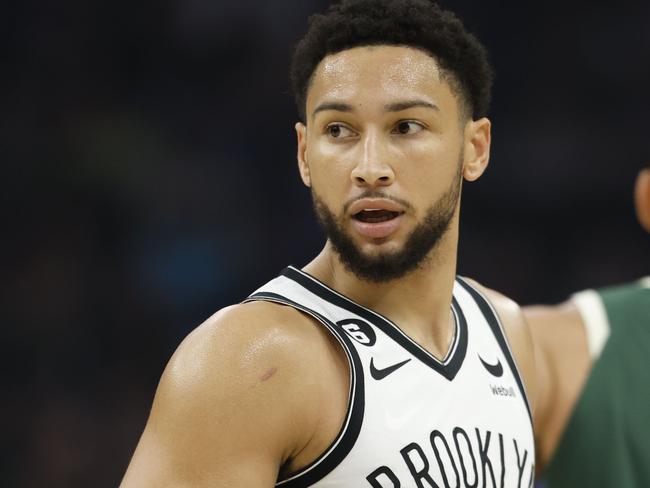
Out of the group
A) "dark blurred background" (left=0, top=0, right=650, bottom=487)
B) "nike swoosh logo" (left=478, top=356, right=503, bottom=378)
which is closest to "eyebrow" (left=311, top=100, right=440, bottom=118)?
"nike swoosh logo" (left=478, top=356, right=503, bottom=378)

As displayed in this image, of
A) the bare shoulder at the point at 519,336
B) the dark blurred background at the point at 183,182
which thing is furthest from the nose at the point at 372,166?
the dark blurred background at the point at 183,182

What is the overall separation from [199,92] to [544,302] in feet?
9.31

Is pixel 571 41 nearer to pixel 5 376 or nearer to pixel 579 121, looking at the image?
pixel 579 121

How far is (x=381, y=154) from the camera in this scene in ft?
8.31

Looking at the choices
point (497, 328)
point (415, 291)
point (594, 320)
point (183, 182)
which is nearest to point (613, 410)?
point (594, 320)

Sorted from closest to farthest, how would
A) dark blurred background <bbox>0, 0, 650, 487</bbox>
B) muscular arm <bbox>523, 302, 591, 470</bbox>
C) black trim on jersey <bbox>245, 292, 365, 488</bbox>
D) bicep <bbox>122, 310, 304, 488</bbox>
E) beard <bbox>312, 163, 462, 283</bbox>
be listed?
bicep <bbox>122, 310, 304, 488</bbox>
black trim on jersey <bbox>245, 292, 365, 488</bbox>
beard <bbox>312, 163, 462, 283</bbox>
muscular arm <bbox>523, 302, 591, 470</bbox>
dark blurred background <bbox>0, 0, 650, 487</bbox>

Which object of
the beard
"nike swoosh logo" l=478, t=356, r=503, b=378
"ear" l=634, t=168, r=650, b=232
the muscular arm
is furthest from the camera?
the muscular arm

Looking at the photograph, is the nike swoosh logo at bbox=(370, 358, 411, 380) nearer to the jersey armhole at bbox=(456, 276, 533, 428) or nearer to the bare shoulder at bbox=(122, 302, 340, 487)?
the bare shoulder at bbox=(122, 302, 340, 487)

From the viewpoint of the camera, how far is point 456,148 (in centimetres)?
269

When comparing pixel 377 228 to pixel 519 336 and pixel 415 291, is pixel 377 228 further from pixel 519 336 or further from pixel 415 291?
pixel 519 336

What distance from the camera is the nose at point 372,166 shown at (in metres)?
2.50

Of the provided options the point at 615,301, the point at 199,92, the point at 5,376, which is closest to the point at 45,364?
the point at 5,376

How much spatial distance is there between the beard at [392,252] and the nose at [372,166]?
5.3 inches

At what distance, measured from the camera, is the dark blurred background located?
6.32 metres
